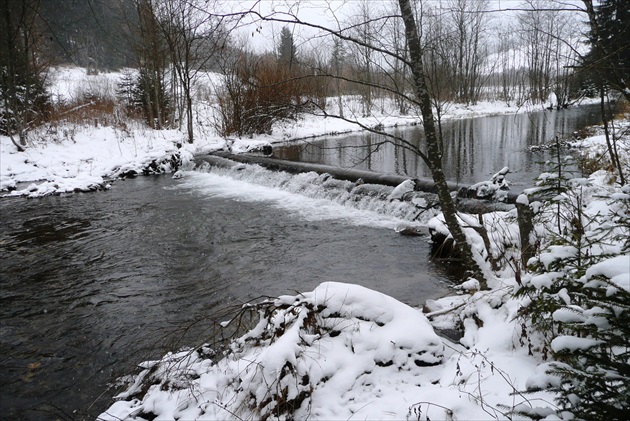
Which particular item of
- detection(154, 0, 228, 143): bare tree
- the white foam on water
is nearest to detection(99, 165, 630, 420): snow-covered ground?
detection(154, 0, 228, 143): bare tree

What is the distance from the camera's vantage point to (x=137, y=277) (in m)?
5.61

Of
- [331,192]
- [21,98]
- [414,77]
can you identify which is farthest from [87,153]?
[414,77]

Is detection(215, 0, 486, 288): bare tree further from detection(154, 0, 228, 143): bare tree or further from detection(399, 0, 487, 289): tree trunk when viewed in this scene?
detection(154, 0, 228, 143): bare tree

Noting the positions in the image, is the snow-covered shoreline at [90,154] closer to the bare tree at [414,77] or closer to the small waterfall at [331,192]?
the small waterfall at [331,192]

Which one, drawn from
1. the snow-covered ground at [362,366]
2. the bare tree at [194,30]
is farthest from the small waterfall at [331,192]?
the bare tree at [194,30]

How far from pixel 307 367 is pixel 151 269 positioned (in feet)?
→ 13.5

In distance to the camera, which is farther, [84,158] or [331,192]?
[84,158]

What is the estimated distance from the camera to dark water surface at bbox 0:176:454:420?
11.6 feet

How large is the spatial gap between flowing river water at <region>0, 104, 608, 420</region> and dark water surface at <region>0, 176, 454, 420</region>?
2cm

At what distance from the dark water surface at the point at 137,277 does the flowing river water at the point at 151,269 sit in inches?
0.7

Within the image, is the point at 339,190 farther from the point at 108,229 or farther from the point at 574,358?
the point at 574,358

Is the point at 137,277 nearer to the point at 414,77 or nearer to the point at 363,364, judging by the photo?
the point at 363,364

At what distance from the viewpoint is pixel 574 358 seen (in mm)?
1576

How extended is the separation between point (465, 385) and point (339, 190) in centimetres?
725
